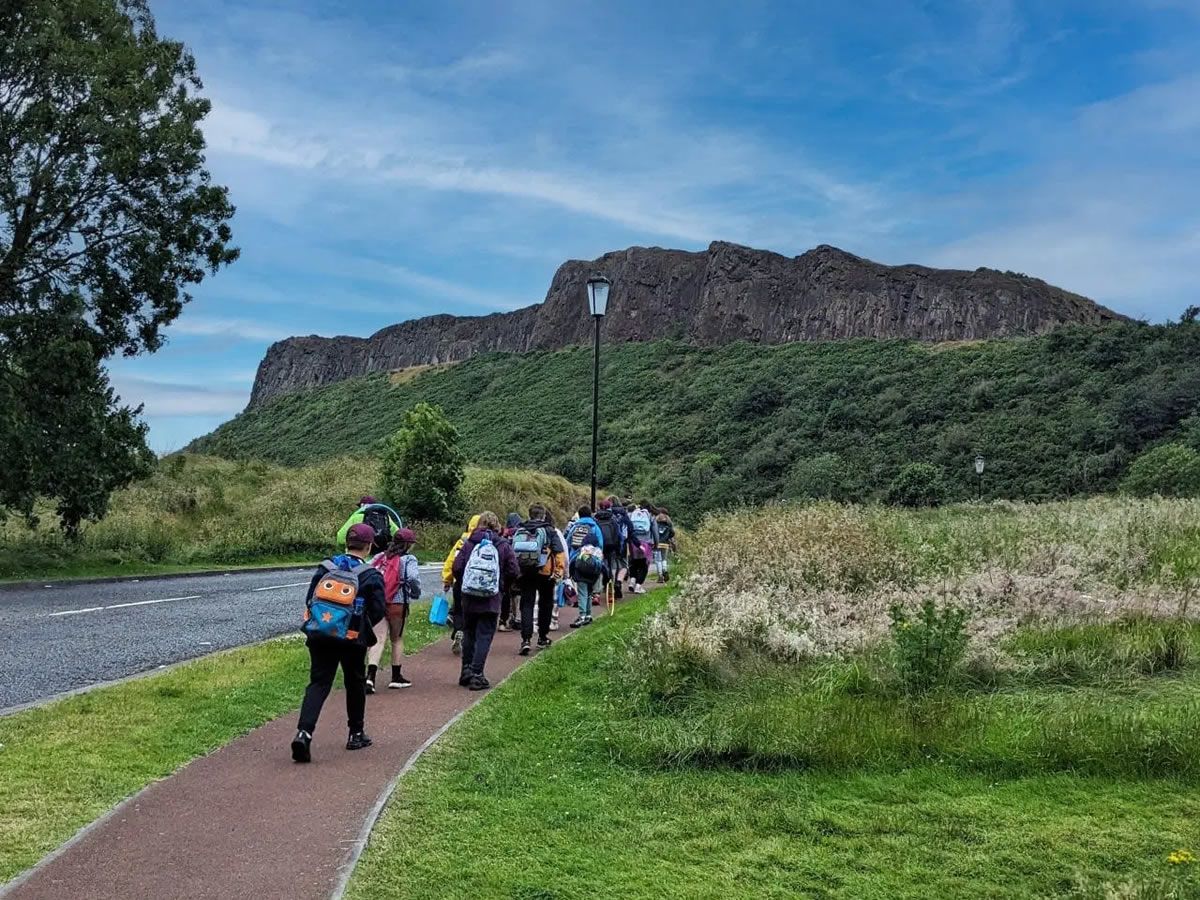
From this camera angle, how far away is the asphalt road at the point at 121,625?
969cm

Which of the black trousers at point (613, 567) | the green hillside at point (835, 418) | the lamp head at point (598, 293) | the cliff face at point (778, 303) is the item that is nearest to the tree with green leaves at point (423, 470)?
the green hillside at point (835, 418)

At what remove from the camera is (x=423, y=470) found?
31.7 meters

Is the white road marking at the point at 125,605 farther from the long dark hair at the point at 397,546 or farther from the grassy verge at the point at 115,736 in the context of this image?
the long dark hair at the point at 397,546

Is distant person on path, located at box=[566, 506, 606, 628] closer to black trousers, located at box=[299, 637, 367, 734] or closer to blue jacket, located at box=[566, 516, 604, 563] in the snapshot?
blue jacket, located at box=[566, 516, 604, 563]

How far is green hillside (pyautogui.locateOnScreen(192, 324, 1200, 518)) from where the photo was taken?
48.4 m

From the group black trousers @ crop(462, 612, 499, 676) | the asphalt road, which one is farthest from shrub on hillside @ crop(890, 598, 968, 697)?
the asphalt road

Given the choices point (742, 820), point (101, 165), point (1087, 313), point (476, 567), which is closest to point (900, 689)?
point (742, 820)

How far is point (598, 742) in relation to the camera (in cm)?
680

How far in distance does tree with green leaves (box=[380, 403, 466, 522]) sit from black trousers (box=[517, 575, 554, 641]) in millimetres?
20388

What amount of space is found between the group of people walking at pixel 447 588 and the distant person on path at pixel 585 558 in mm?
16

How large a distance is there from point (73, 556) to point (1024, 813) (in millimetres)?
21626

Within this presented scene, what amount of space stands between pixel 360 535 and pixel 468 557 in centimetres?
300

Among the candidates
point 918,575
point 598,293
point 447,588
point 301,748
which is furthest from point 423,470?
point 301,748

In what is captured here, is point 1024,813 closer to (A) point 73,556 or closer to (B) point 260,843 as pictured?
(B) point 260,843
